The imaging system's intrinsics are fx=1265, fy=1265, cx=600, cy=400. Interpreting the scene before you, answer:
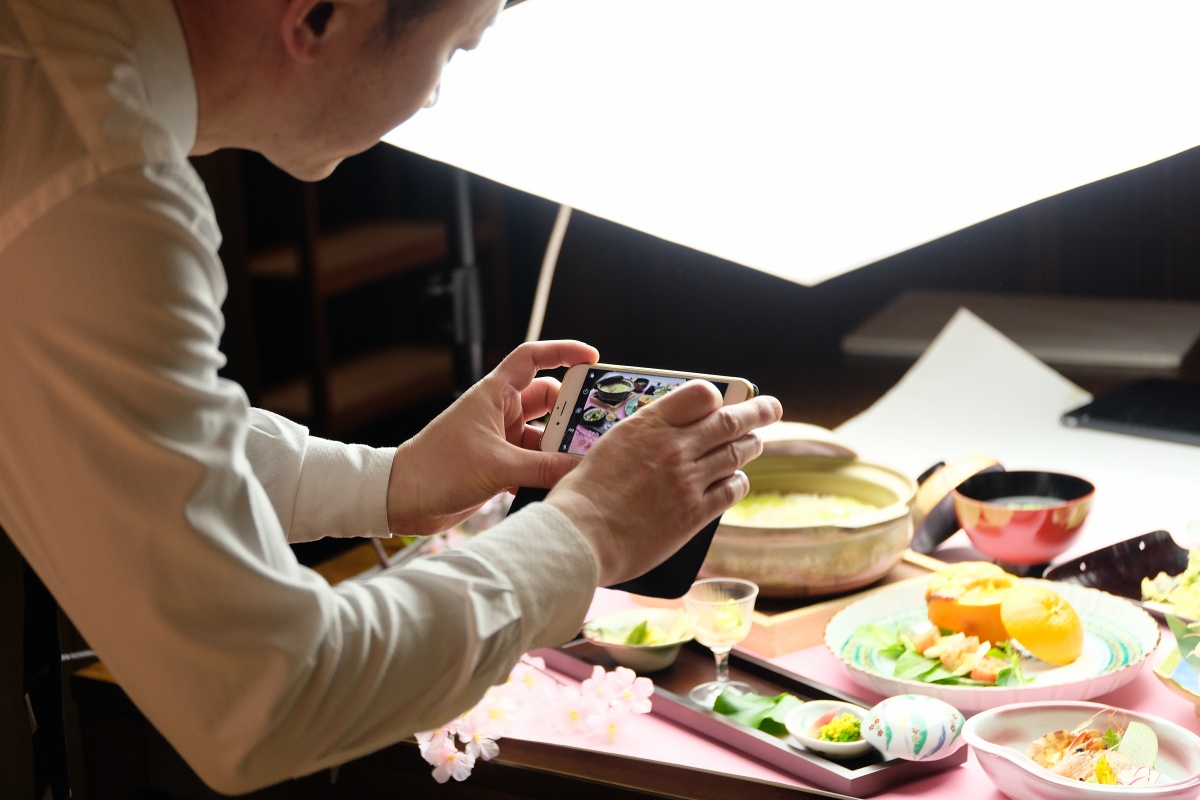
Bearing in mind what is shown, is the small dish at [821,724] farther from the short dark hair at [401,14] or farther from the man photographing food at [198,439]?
the short dark hair at [401,14]

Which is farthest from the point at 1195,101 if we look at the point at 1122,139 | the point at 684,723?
the point at 684,723

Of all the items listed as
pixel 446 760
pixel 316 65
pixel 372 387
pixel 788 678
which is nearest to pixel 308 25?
pixel 316 65

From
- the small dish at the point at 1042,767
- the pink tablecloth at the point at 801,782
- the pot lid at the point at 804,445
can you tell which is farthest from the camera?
the pot lid at the point at 804,445

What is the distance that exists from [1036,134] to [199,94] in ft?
2.54

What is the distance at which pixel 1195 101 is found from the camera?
1.14m

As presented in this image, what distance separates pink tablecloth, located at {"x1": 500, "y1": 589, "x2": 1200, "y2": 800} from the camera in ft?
3.28

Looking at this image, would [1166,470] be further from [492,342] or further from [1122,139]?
[492,342]

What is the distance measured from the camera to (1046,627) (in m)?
1.14

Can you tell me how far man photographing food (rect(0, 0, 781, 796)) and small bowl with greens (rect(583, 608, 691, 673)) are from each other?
1.21ft

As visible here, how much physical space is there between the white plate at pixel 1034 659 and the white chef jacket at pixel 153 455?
1.67ft

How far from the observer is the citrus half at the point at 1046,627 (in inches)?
45.1

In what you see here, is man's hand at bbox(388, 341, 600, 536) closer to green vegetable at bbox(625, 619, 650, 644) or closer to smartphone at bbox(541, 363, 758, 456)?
smartphone at bbox(541, 363, 758, 456)

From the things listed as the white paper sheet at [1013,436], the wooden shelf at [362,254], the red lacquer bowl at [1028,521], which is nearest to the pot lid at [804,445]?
the white paper sheet at [1013,436]

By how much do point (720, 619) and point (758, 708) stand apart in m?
0.10
